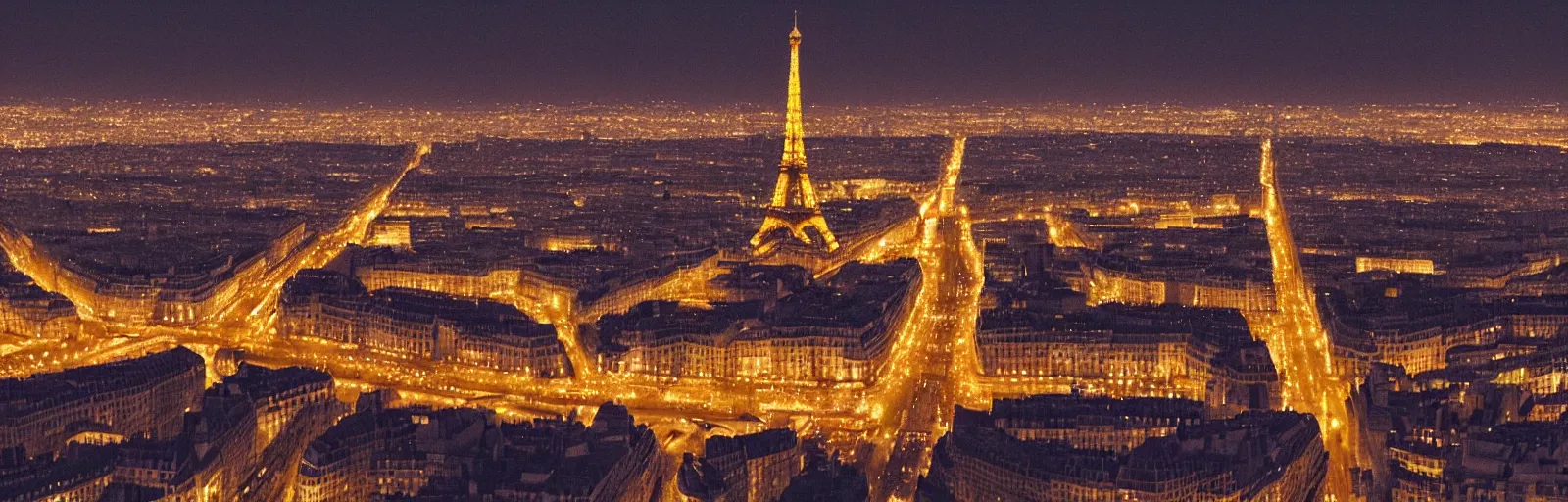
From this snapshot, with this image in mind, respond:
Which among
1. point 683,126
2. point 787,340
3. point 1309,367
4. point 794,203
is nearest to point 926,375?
point 787,340

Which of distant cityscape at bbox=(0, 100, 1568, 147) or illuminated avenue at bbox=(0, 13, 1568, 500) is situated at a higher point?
distant cityscape at bbox=(0, 100, 1568, 147)

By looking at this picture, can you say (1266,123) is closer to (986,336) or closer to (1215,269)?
(1215,269)

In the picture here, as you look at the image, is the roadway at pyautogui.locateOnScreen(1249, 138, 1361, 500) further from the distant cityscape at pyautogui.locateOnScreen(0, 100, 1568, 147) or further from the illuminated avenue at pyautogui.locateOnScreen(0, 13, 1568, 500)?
the distant cityscape at pyautogui.locateOnScreen(0, 100, 1568, 147)

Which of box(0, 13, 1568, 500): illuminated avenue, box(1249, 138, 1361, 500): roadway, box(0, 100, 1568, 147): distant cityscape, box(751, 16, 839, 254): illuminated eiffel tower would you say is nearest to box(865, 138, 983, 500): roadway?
box(0, 13, 1568, 500): illuminated avenue

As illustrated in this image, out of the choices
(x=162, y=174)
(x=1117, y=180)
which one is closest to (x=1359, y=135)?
(x=1117, y=180)

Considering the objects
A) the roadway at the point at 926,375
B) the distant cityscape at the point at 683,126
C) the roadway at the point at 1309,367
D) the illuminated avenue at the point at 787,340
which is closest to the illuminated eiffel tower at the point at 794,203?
the illuminated avenue at the point at 787,340

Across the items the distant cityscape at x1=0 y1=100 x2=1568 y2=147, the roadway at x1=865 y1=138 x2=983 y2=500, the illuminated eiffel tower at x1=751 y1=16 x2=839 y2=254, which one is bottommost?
the roadway at x1=865 y1=138 x2=983 y2=500

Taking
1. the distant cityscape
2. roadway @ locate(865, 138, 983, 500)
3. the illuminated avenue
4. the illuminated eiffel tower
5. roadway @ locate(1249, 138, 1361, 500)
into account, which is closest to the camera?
the illuminated avenue
